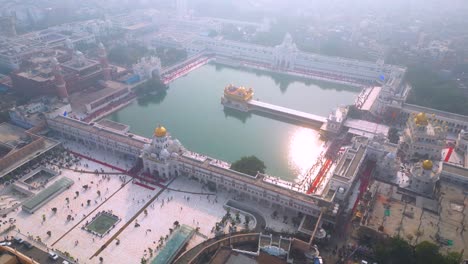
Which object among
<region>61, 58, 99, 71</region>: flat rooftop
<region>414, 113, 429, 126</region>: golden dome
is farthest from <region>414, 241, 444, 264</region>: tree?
<region>61, 58, 99, 71</region>: flat rooftop

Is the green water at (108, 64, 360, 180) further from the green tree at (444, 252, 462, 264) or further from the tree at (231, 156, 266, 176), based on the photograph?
the green tree at (444, 252, 462, 264)

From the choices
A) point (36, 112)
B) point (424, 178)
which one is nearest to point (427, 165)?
point (424, 178)

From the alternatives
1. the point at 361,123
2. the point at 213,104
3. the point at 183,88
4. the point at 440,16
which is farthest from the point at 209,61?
the point at 440,16

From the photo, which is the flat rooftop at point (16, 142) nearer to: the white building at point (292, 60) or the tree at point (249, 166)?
the tree at point (249, 166)

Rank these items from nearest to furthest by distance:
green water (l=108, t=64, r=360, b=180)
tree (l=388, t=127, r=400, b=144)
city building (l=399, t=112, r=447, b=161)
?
city building (l=399, t=112, r=447, b=161), green water (l=108, t=64, r=360, b=180), tree (l=388, t=127, r=400, b=144)

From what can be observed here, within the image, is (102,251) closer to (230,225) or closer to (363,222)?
(230,225)

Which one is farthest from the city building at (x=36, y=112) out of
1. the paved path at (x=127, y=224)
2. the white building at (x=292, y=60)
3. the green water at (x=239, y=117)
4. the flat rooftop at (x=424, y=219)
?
the flat rooftop at (x=424, y=219)

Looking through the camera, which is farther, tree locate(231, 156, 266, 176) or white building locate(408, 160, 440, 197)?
tree locate(231, 156, 266, 176)

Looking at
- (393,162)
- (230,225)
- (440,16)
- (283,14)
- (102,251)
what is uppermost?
(440,16)
